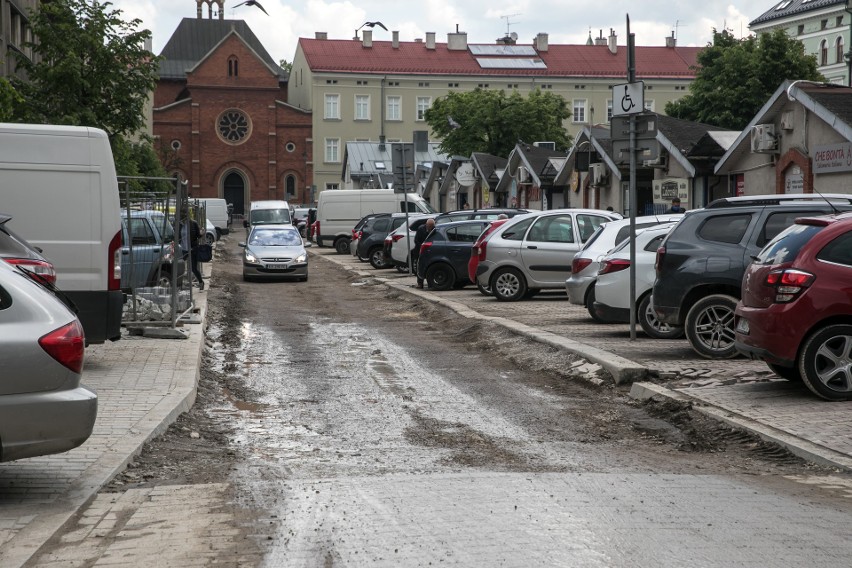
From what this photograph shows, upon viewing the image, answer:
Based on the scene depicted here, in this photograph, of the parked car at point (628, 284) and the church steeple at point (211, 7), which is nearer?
the parked car at point (628, 284)

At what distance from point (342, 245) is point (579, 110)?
197ft

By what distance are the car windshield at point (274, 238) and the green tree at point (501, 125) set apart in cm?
2952

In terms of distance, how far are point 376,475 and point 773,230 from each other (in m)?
7.37

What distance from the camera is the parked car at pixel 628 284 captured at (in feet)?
Answer: 51.0

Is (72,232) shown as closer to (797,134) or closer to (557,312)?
(557,312)

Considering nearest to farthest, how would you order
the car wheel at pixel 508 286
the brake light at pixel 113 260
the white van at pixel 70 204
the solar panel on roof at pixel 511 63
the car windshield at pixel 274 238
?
the white van at pixel 70 204
the brake light at pixel 113 260
the car wheel at pixel 508 286
the car windshield at pixel 274 238
the solar panel on roof at pixel 511 63

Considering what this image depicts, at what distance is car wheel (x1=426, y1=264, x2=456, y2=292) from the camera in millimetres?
27078

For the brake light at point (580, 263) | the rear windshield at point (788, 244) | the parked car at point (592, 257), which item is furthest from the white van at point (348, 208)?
the rear windshield at point (788, 244)

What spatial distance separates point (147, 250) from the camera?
1499 cm

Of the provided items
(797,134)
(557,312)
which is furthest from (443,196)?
(557,312)

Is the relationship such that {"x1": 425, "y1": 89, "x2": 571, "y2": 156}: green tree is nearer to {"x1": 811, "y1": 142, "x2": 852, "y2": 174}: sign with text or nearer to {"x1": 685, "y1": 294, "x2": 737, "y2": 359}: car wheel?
{"x1": 811, "y1": 142, "x2": 852, "y2": 174}: sign with text

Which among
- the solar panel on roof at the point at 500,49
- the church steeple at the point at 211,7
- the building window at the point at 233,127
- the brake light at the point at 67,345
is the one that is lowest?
the brake light at the point at 67,345

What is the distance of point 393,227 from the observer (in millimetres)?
40281

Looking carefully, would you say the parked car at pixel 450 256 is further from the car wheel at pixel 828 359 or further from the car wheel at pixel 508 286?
the car wheel at pixel 828 359
